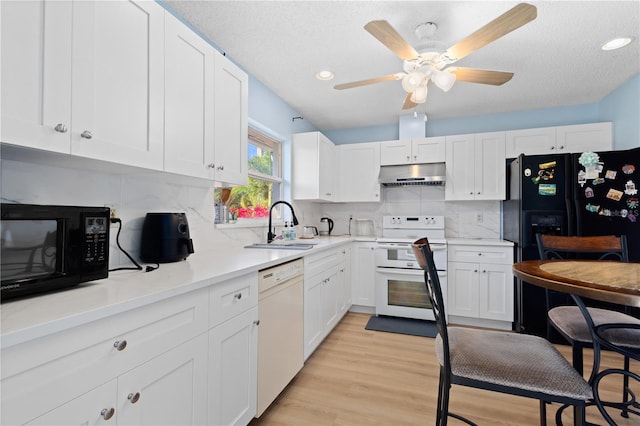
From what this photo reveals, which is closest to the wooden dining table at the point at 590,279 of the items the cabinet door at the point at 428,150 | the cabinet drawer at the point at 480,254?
the cabinet drawer at the point at 480,254

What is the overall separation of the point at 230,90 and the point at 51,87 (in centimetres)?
106

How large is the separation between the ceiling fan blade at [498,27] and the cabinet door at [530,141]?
2.04 meters

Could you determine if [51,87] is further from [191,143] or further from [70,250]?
[191,143]

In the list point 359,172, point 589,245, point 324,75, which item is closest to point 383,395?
point 589,245

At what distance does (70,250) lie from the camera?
38.6 inches

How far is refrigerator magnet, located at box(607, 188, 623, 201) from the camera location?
2.55 m

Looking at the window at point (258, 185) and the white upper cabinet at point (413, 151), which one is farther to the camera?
the white upper cabinet at point (413, 151)

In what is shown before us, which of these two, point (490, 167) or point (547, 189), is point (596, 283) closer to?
point (547, 189)

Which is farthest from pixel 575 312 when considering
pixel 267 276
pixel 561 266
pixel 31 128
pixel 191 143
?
pixel 31 128

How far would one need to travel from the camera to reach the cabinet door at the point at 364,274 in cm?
355

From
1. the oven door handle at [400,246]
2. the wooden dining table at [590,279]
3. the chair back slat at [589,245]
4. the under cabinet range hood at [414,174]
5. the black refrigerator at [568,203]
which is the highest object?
the under cabinet range hood at [414,174]

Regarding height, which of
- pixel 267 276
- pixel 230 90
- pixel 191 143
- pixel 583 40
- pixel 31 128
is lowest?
pixel 267 276

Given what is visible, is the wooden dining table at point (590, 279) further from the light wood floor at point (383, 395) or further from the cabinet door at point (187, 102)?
the cabinet door at point (187, 102)

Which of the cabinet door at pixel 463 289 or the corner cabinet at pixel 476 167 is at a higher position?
the corner cabinet at pixel 476 167
